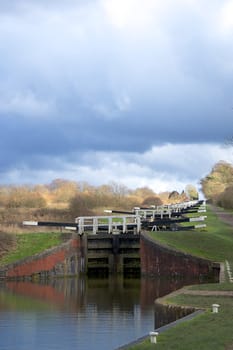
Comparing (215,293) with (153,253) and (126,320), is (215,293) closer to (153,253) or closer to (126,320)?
(126,320)

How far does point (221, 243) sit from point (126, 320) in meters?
16.8

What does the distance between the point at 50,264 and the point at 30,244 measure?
2.56 meters

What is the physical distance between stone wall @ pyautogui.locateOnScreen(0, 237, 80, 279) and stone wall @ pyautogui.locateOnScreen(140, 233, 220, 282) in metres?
3.40

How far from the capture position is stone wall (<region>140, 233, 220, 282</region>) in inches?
1282

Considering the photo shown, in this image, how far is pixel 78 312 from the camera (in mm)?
23953

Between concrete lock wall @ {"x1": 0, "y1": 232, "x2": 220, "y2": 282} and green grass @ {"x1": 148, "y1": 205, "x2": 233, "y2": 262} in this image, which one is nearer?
concrete lock wall @ {"x1": 0, "y1": 232, "x2": 220, "y2": 282}

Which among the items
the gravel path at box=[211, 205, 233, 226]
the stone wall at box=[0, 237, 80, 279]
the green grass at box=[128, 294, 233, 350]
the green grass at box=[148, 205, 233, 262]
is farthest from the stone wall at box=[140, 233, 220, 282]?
the gravel path at box=[211, 205, 233, 226]

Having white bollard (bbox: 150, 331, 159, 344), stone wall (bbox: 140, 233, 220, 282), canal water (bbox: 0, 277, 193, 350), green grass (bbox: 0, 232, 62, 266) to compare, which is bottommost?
white bollard (bbox: 150, 331, 159, 344)

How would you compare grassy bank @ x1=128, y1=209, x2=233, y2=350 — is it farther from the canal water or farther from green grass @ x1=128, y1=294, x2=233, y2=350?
the canal water

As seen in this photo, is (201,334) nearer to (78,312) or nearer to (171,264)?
(78,312)

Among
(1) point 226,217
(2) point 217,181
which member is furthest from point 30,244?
(2) point 217,181

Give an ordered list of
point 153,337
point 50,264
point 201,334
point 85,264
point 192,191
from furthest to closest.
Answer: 1. point 192,191
2. point 85,264
3. point 50,264
4. point 201,334
5. point 153,337

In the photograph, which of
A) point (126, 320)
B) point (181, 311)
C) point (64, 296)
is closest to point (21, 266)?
point (64, 296)

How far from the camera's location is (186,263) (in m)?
33.6
